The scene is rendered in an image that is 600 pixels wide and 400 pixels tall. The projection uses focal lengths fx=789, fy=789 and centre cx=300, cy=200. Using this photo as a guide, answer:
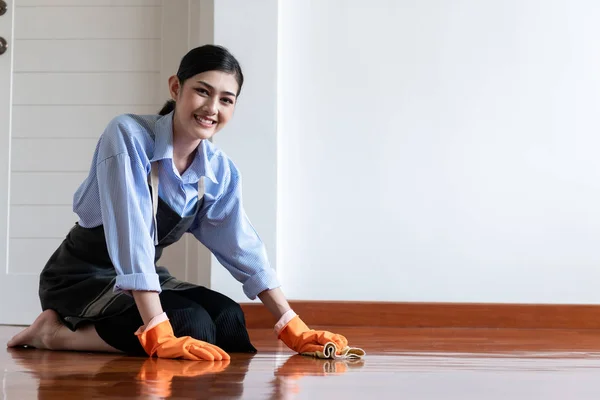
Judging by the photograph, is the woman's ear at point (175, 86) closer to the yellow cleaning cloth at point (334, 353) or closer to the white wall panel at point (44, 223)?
the yellow cleaning cloth at point (334, 353)

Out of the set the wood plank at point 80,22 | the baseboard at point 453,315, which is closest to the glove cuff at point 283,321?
the baseboard at point 453,315

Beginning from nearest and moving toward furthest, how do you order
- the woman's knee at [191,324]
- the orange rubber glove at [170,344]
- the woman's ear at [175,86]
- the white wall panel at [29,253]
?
the orange rubber glove at [170,344]
the woman's knee at [191,324]
the woman's ear at [175,86]
the white wall panel at [29,253]

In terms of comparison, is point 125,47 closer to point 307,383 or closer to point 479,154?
point 479,154

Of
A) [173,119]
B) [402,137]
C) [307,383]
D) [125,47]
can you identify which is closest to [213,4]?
[125,47]

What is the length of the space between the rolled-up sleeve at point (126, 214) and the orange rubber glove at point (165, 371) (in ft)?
0.52

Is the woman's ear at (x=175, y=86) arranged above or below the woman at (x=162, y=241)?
above

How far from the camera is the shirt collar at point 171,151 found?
1727mm

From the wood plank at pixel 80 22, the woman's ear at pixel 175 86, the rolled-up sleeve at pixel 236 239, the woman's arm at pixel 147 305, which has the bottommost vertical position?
the woman's arm at pixel 147 305

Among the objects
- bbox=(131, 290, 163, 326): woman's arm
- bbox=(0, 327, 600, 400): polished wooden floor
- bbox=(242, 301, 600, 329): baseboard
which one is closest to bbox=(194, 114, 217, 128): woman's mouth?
bbox=(131, 290, 163, 326): woman's arm

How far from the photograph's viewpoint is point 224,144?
2.85m

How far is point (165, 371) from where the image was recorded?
1424 mm

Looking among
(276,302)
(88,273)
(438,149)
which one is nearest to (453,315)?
(438,149)

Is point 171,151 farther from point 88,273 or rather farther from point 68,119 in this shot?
point 68,119

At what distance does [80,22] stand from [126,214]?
5.44 ft
